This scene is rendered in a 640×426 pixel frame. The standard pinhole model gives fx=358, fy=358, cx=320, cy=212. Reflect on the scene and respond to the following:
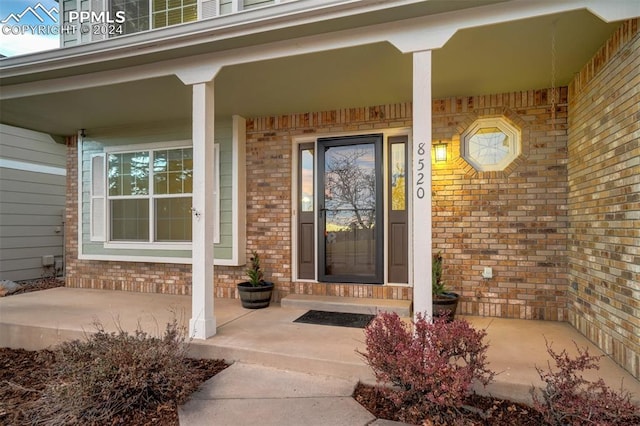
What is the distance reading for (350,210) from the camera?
4836 millimetres

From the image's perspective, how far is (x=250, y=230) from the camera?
5.12 m

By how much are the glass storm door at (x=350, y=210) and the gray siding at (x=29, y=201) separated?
250 inches

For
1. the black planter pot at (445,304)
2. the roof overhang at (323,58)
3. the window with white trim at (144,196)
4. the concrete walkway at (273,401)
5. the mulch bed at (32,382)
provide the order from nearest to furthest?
the concrete walkway at (273,401) < the mulch bed at (32,382) < the roof overhang at (323,58) < the black planter pot at (445,304) < the window with white trim at (144,196)

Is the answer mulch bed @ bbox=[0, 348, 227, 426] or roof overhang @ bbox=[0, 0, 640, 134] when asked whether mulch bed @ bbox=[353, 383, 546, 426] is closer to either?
mulch bed @ bbox=[0, 348, 227, 426]

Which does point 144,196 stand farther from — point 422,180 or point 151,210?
point 422,180

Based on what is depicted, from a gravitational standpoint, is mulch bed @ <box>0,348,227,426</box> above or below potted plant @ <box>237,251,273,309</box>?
below

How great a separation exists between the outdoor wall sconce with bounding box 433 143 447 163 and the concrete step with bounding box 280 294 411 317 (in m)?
1.76

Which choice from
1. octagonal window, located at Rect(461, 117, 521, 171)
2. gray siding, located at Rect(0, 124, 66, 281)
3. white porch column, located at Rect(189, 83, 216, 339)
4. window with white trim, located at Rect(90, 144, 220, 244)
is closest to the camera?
white porch column, located at Rect(189, 83, 216, 339)

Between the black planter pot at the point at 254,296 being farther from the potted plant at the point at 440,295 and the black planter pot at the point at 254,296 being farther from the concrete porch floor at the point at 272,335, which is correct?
the potted plant at the point at 440,295

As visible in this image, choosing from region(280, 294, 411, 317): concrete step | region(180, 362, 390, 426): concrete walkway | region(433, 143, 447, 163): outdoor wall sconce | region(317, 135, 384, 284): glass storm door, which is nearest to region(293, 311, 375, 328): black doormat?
region(280, 294, 411, 317): concrete step

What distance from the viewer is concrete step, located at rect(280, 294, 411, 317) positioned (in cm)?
414

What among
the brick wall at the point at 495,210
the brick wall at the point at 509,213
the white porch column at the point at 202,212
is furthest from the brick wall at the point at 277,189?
the white porch column at the point at 202,212

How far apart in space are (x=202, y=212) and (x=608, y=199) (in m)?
3.49

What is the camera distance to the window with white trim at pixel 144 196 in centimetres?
541
